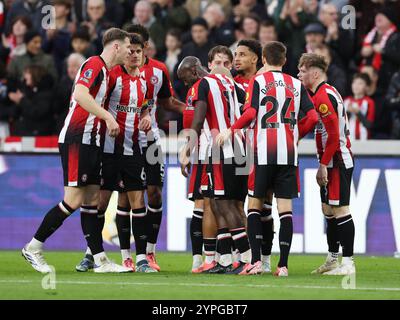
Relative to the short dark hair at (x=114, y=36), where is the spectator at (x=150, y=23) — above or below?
above

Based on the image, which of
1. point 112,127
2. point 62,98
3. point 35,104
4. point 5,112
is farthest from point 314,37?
point 112,127

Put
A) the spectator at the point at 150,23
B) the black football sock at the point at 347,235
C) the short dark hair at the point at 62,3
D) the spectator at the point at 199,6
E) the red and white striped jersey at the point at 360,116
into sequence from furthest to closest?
the spectator at the point at 199,6
the short dark hair at the point at 62,3
the spectator at the point at 150,23
the red and white striped jersey at the point at 360,116
the black football sock at the point at 347,235

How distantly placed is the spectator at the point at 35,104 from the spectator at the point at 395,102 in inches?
205

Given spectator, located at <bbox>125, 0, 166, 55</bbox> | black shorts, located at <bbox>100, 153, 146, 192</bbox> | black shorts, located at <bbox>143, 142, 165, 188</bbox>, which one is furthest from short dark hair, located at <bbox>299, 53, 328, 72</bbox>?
spectator, located at <bbox>125, 0, 166, 55</bbox>

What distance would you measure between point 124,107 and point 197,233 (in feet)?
5.12

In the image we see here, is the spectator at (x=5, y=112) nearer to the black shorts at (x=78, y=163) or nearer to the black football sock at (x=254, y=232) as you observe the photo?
the black shorts at (x=78, y=163)

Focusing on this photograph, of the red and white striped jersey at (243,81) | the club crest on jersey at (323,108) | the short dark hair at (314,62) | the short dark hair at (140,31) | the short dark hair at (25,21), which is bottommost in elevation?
the club crest on jersey at (323,108)

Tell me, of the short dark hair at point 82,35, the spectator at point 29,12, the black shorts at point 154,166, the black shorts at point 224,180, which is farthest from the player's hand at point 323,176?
the spectator at point 29,12

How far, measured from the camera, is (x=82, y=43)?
60.4ft

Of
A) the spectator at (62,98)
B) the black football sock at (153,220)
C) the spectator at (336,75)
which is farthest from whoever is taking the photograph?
the spectator at (62,98)

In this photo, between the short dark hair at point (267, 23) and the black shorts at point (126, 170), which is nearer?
the black shorts at point (126, 170)

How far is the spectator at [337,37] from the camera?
59.1 feet

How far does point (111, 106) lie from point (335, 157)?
2.41 meters
